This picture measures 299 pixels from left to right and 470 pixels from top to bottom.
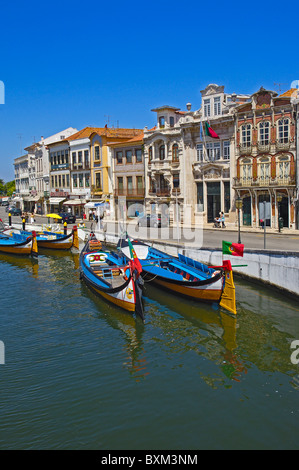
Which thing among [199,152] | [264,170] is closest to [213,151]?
[199,152]

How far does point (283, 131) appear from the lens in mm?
37781

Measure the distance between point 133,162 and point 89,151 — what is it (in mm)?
10916

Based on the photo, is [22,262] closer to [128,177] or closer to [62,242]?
[62,242]

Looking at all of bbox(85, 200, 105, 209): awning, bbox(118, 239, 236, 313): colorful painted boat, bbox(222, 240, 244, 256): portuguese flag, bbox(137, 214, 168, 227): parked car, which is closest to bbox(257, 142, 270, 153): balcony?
bbox(137, 214, 168, 227): parked car

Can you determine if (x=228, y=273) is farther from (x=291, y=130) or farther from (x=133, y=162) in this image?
(x=133, y=162)

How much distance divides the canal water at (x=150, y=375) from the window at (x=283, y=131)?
61.8 feet

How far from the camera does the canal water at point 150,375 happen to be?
37.1ft

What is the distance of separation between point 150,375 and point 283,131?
94.8ft

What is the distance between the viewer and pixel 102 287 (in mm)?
22125

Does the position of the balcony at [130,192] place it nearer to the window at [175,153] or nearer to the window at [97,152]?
the window at [175,153]

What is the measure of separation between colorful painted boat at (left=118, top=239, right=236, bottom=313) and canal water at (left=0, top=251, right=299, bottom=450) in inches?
24.8

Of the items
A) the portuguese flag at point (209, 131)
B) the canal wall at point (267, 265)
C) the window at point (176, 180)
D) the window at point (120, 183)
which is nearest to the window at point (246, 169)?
the portuguese flag at point (209, 131)

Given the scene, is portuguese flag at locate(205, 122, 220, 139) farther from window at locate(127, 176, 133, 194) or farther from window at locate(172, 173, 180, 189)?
window at locate(127, 176, 133, 194)
